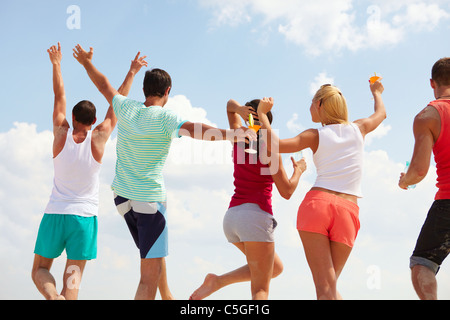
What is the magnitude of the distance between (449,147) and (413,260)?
4.21ft

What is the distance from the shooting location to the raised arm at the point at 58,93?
6.19 meters

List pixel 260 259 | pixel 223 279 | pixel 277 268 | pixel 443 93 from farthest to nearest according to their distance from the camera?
pixel 223 279 < pixel 277 268 < pixel 443 93 < pixel 260 259

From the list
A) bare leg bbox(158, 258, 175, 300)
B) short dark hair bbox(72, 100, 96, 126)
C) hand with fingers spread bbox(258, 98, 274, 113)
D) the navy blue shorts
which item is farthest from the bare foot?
short dark hair bbox(72, 100, 96, 126)

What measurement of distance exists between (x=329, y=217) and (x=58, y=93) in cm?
400

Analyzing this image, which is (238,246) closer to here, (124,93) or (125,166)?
(125,166)

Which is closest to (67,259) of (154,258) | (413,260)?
(154,258)

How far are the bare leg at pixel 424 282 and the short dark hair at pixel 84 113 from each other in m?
4.34

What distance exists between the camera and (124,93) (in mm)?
6195

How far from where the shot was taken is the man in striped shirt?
5.20 metres

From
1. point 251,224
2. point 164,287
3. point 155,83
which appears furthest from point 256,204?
point 155,83

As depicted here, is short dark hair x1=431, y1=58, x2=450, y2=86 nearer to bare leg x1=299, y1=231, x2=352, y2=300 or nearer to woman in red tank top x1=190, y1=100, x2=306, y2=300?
woman in red tank top x1=190, y1=100, x2=306, y2=300

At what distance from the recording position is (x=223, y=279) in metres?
5.92

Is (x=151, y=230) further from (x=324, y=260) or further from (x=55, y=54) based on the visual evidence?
(x=55, y=54)
